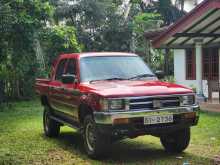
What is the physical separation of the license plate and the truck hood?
41 centimetres

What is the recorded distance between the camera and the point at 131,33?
1149 inches

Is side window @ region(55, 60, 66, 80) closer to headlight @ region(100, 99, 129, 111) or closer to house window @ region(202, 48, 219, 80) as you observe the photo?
headlight @ region(100, 99, 129, 111)

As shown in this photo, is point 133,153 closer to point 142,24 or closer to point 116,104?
point 116,104

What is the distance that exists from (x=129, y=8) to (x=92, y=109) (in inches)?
974

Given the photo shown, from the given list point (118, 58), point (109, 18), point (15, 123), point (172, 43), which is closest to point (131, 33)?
point (109, 18)

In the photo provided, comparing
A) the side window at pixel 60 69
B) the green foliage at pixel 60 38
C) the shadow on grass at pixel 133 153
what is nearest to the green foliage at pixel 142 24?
the green foliage at pixel 60 38

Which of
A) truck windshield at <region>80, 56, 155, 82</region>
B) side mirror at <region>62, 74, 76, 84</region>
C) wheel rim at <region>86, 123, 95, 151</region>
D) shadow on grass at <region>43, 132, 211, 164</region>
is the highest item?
truck windshield at <region>80, 56, 155, 82</region>

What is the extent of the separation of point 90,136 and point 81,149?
49.4 inches

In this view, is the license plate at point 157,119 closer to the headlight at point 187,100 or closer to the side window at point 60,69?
the headlight at point 187,100

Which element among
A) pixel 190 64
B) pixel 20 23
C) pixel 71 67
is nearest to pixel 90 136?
pixel 71 67

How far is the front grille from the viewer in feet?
27.4

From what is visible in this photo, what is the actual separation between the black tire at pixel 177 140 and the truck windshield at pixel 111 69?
52.6 inches

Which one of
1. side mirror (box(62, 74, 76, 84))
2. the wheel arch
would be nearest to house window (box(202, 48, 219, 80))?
side mirror (box(62, 74, 76, 84))

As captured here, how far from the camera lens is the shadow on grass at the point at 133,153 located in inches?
341
